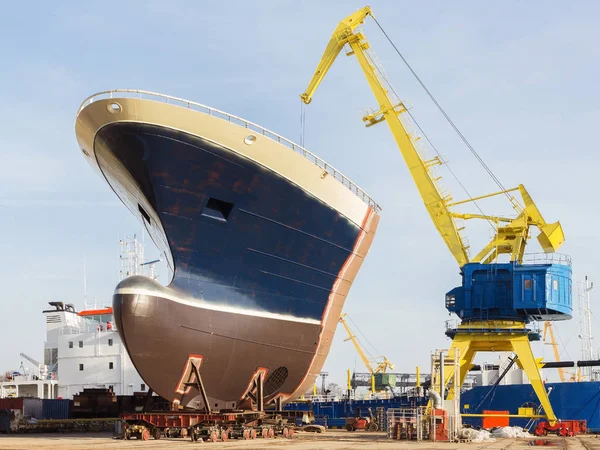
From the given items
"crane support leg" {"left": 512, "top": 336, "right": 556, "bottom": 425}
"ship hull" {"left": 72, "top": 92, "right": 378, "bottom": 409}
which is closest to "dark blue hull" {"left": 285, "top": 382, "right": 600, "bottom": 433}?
"crane support leg" {"left": 512, "top": 336, "right": 556, "bottom": 425}

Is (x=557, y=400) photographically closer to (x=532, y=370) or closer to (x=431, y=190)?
(x=532, y=370)

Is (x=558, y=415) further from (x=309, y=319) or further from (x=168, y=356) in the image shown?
(x=168, y=356)

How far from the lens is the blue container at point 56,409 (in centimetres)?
3033

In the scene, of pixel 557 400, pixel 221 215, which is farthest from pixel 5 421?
pixel 557 400

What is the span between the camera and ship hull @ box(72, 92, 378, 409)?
70.2ft

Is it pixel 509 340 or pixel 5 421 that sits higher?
pixel 509 340

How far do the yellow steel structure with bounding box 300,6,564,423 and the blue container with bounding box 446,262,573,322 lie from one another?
2.07 ft

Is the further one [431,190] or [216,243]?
[431,190]

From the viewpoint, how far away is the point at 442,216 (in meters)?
36.6

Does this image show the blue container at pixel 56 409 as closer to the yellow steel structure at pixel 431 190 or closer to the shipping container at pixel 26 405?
the shipping container at pixel 26 405

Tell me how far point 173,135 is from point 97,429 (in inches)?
483

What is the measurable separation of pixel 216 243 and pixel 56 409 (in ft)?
40.4

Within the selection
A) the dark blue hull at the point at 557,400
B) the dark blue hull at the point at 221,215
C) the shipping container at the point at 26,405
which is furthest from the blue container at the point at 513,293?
the shipping container at the point at 26,405

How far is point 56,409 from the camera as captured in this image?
30.8 metres
